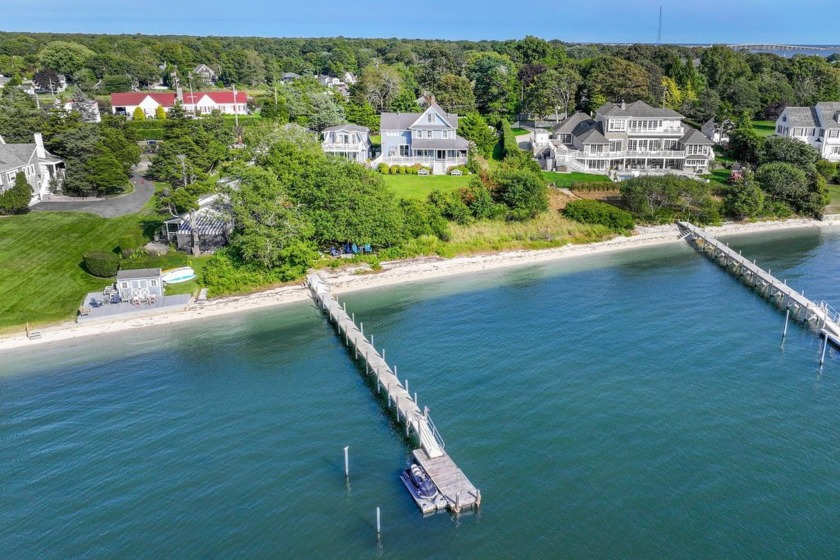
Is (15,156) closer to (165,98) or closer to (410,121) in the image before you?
(410,121)

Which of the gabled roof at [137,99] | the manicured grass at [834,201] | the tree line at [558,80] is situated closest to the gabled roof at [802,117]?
the tree line at [558,80]

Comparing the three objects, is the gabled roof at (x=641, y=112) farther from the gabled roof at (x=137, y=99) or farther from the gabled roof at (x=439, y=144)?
the gabled roof at (x=137, y=99)

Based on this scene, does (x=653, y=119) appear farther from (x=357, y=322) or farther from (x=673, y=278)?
(x=357, y=322)

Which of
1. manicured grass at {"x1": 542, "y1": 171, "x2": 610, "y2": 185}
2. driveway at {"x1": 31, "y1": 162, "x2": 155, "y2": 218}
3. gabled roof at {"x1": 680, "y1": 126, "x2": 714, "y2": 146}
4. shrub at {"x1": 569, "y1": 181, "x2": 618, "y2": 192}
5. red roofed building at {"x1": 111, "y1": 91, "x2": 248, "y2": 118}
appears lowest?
driveway at {"x1": 31, "y1": 162, "x2": 155, "y2": 218}

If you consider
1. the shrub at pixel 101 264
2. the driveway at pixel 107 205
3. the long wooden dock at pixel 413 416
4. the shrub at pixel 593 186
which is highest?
the shrub at pixel 593 186

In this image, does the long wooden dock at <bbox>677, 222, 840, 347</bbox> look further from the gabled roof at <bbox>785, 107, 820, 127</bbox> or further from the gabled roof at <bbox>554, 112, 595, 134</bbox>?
the gabled roof at <bbox>785, 107, 820, 127</bbox>

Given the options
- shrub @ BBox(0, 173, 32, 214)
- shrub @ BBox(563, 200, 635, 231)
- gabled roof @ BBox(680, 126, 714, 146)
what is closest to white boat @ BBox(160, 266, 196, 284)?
shrub @ BBox(0, 173, 32, 214)

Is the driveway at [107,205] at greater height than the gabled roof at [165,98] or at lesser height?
lesser
